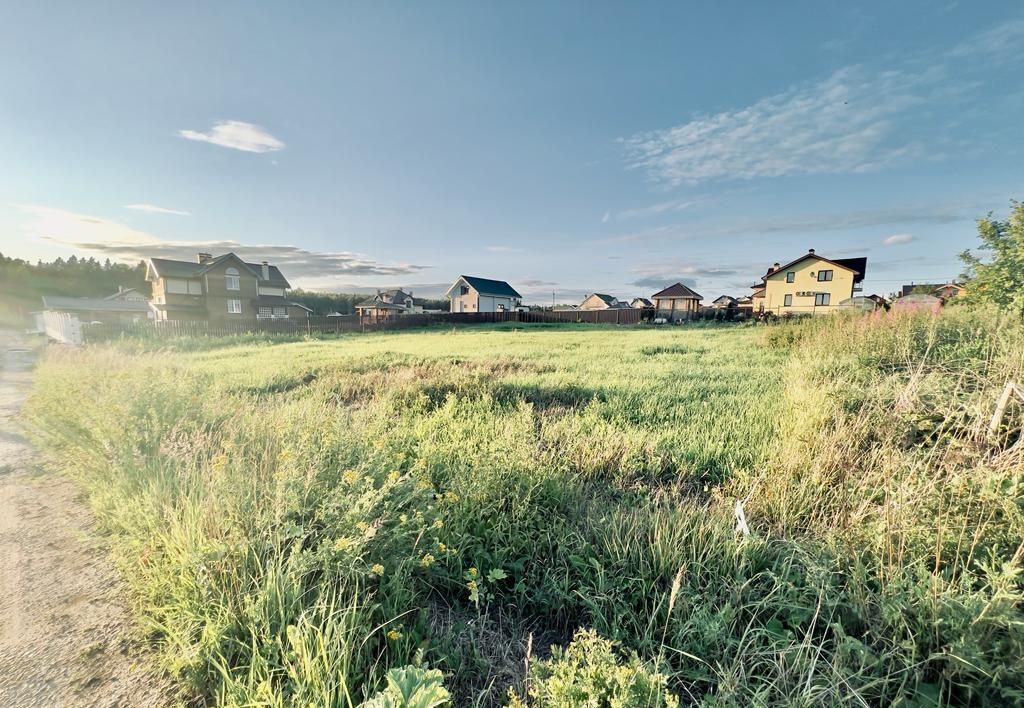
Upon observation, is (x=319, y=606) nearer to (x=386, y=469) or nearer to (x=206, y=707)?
(x=206, y=707)

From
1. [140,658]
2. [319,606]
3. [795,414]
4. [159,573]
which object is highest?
[795,414]

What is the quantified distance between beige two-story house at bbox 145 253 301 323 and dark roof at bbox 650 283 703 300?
1575 inches

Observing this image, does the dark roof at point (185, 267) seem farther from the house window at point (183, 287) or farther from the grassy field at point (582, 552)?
the grassy field at point (582, 552)

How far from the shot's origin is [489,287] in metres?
46.9

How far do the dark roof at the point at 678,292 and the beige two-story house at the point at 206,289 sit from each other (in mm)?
40011

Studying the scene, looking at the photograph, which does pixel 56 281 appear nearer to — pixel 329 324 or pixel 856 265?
pixel 329 324

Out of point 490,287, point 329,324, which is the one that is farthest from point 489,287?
point 329,324

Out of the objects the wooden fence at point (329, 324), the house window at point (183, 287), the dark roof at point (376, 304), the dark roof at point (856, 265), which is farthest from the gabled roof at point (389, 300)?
the dark roof at point (856, 265)

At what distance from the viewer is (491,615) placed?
2.10 m

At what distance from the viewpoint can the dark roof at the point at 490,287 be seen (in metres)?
44.8

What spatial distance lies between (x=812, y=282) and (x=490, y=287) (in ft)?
112

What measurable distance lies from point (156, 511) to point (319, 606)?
163cm

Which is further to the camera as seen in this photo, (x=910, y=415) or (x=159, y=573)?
(x=910, y=415)

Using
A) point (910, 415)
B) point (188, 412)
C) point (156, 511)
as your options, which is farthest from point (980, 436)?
point (188, 412)
